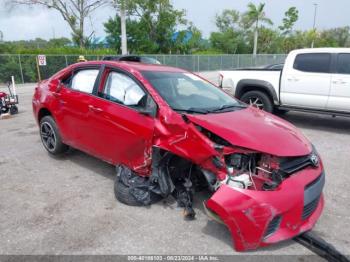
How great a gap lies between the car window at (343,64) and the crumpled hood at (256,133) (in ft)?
13.8

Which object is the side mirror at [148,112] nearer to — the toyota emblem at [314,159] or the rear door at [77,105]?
the rear door at [77,105]

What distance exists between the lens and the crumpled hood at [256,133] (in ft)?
10.3

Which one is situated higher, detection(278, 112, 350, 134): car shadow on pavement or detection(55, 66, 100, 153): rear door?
detection(55, 66, 100, 153): rear door

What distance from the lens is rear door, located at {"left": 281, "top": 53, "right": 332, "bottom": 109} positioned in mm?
7363

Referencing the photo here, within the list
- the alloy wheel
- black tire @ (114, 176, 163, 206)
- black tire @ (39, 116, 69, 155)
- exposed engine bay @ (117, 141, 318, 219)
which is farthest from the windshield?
the alloy wheel

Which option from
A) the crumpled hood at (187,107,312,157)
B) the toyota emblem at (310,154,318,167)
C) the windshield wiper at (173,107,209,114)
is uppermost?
the windshield wiper at (173,107,209,114)

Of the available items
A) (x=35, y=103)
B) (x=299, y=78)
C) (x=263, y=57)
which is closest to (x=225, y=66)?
(x=263, y=57)

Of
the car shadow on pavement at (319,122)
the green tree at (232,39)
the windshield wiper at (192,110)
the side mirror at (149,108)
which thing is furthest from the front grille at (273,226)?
the green tree at (232,39)

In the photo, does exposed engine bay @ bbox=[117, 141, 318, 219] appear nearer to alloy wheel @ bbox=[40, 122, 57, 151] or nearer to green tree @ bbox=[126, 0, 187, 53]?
alloy wheel @ bbox=[40, 122, 57, 151]

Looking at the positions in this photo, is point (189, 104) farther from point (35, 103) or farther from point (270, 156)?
point (35, 103)

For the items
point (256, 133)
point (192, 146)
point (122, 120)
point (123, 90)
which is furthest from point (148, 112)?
point (256, 133)

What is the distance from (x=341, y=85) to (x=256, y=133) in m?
4.79

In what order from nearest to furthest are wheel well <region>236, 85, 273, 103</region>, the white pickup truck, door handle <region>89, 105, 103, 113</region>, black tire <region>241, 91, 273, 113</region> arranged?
1. door handle <region>89, 105, 103, 113</region>
2. the white pickup truck
3. black tire <region>241, 91, 273, 113</region>
4. wheel well <region>236, 85, 273, 103</region>

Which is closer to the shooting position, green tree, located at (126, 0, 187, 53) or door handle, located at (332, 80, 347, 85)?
door handle, located at (332, 80, 347, 85)
